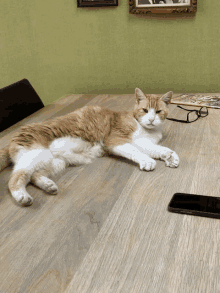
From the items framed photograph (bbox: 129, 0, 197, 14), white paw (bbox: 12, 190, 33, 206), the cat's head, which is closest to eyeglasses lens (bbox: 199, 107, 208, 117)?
the cat's head

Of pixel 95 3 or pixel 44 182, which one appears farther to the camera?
pixel 95 3

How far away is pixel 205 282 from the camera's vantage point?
24.3 inches

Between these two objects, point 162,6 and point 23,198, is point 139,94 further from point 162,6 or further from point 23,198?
point 162,6

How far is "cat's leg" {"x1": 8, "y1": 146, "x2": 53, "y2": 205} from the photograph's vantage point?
94 centimetres

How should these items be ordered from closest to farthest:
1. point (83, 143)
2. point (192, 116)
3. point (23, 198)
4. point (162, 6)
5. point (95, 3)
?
point (23, 198)
point (83, 143)
point (192, 116)
point (162, 6)
point (95, 3)

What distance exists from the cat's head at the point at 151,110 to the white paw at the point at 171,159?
0.24m

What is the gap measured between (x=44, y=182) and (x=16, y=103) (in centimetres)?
93

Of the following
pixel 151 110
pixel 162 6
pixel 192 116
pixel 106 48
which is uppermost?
pixel 162 6

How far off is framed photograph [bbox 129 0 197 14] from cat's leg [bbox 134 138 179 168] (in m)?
1.26

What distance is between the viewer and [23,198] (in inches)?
36.1

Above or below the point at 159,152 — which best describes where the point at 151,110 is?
above

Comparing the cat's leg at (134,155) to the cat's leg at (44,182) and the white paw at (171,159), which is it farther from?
the cat's leg at (44,182)

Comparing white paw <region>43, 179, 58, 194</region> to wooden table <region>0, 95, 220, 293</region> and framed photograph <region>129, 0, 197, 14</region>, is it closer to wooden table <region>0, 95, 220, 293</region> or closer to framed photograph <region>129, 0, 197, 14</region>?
wooden table <region>0, 95, 220, 293</region>

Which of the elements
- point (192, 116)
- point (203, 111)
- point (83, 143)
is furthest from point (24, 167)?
point (203, 111)
